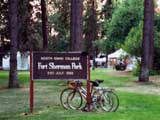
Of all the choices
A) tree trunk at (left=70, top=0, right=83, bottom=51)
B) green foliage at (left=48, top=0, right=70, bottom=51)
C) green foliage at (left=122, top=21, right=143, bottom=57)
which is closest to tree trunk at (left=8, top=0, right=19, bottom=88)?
tree trunk at (left=70, top=0, right=83, bottom=51)

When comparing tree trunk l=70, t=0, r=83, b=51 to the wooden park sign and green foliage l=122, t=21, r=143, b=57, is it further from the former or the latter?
green foliage l=122, t=21, r=143, b=57

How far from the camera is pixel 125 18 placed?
53719 millimetres

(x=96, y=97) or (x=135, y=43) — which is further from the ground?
(x=135, y=43)

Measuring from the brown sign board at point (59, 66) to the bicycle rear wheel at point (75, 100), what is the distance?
643 millimetres

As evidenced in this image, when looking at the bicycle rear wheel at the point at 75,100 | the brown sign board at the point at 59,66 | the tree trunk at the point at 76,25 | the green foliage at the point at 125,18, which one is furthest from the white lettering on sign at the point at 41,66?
the green foliage at the point at 125,18

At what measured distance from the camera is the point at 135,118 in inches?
480

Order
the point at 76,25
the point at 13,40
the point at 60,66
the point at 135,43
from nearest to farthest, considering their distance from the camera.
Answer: the point at 60,66 → the point at 13,40 → the point at 76,25 → the point at 135,43

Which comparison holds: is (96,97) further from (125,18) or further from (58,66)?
(125,18)

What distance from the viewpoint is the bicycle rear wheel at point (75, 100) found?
1430 cm

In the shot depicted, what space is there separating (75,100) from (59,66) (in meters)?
1.34

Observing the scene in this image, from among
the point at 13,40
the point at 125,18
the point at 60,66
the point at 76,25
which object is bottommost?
the point at 60,66

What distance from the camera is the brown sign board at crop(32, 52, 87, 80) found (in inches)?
548

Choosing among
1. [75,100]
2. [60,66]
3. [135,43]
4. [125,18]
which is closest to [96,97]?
[75,100]

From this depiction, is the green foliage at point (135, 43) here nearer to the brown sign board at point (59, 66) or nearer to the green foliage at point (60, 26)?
the green foliage at point (60, 26)
